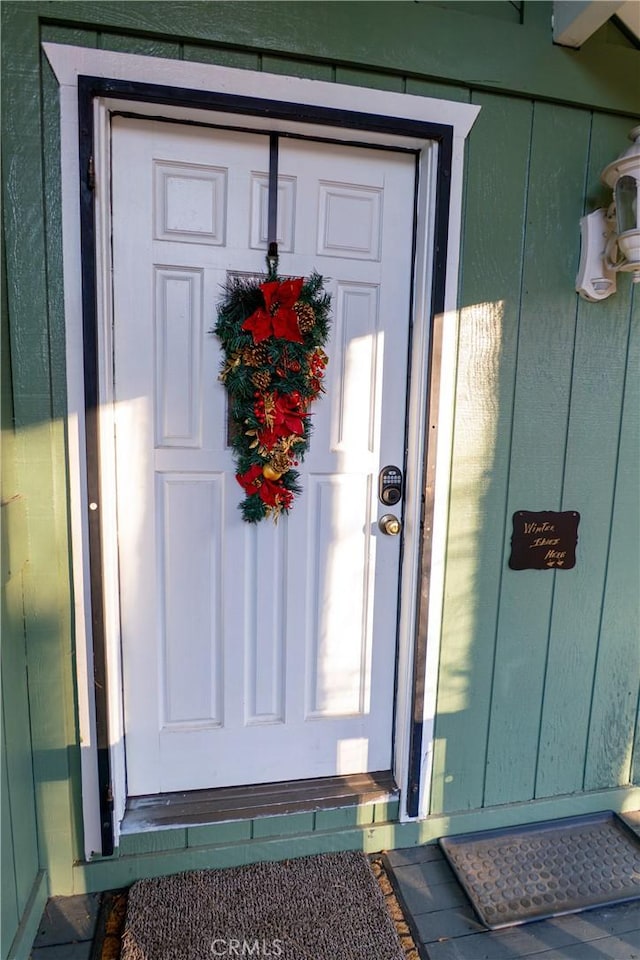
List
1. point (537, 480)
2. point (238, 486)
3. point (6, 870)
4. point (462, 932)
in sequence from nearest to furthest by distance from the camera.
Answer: point (6, 870), point (462, 932), point (238, 486), point (537, 480)

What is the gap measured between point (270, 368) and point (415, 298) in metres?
0.47

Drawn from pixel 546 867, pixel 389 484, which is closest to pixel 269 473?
pixel 389 484

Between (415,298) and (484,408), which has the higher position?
(415,298)

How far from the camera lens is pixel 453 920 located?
1.45 meters

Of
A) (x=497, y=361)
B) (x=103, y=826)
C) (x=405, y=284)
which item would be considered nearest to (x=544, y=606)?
(x=497, y=361)

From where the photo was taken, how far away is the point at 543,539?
165cm

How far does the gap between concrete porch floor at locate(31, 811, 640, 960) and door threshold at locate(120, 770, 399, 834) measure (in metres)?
0.22

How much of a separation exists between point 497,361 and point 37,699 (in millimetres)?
1551

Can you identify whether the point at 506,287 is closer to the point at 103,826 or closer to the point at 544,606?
the point at 544,606

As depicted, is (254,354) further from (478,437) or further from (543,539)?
(543,539)

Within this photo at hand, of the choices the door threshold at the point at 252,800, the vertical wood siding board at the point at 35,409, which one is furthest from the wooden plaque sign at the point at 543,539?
the vertical wood siding board at the point at 35,409

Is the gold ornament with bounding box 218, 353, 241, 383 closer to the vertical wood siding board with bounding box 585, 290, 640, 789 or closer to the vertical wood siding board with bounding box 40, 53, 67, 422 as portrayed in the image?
the vertical wood siding board with bounding box 40, 53, 67, 422

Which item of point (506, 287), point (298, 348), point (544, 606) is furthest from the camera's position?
point (544, 606)

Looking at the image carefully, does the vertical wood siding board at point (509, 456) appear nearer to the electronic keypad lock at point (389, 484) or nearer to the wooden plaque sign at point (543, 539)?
the wooden plaque sign at point (543, 539)
